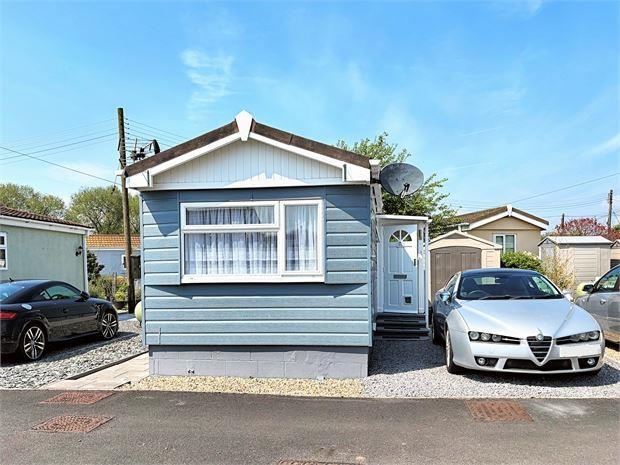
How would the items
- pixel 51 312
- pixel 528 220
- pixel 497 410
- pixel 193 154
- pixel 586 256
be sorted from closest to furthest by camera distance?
1. pixel 497 410
2. pixel 193 154
3. pixel 51 312
4. pixel 586 256
5. pixel 528 220

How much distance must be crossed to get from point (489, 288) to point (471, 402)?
2.41m

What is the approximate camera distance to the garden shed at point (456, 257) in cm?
1464

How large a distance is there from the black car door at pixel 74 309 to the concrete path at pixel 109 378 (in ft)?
7.08

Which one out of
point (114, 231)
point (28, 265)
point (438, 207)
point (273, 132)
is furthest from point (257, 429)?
point (114, 231)

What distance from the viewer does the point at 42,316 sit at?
833cm

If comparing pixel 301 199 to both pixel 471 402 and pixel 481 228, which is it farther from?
pixel 481 228

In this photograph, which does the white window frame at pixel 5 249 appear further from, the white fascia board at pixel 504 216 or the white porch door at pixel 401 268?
the white fascia board at pixel 504 216

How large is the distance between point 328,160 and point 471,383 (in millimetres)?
3356

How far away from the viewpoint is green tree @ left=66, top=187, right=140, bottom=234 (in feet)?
153

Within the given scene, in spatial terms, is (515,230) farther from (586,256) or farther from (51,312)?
(51,312)

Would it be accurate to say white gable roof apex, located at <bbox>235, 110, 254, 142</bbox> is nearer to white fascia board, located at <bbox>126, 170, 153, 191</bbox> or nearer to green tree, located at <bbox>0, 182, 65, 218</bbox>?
white fascia board, located at <bbox>126, 170, 153, 191</bbox>

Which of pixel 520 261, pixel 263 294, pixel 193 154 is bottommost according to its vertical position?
pixel 520 261

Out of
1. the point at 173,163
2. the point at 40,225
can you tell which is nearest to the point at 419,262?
the point at 173,163

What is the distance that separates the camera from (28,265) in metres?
15.1
